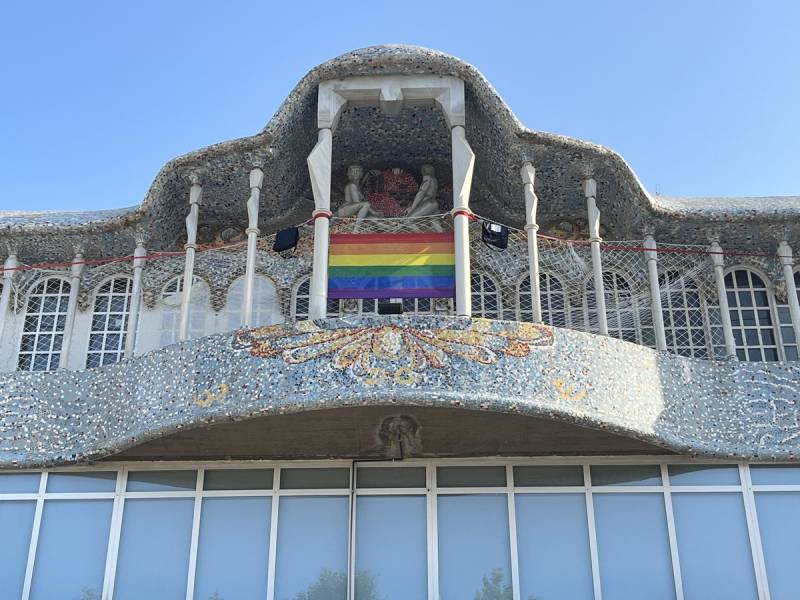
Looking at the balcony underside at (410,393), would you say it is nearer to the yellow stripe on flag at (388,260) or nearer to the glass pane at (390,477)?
the glass pane at (390,477)

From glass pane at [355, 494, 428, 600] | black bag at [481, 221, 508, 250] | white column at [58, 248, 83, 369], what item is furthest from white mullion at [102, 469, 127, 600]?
black bag at [481, 221, 508, 250]

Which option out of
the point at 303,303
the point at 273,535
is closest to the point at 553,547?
the point at 273,535

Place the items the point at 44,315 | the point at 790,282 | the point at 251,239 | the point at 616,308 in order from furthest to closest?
the point at 44,315
the point at 616,308
the point at 790,282
the point at 251,239

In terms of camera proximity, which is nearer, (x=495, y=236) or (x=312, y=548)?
(x=312, y=548)

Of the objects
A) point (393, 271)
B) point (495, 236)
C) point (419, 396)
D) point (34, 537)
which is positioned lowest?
point (34, 537)

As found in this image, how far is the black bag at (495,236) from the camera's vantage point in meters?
15.7

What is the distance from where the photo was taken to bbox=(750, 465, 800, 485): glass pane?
14.9 meters

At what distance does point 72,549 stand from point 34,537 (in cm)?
56

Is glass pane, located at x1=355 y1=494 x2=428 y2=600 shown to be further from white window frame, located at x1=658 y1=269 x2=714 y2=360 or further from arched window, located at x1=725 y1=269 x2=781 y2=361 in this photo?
arched window, located at x1=725 y1=269 x2=781 y2=361

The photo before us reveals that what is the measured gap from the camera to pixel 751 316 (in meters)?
16.9

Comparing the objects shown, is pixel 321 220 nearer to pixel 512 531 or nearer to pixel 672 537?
pixel 512 531

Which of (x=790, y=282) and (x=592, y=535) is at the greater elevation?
(x=790, y=282)

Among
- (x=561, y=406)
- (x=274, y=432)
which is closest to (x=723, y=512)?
(x=561, y=406)

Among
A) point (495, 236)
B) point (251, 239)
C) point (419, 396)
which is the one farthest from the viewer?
point (495, 236)
